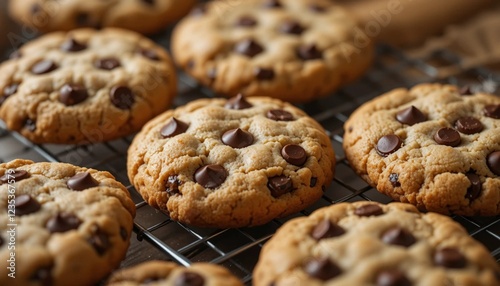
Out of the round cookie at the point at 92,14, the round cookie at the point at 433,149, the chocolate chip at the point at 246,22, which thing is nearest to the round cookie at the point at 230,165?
the round cookie at the point at 433,149

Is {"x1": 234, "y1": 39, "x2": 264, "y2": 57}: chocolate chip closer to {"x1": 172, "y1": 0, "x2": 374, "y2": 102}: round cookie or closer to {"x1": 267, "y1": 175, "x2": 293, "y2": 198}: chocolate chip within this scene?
{"x1": 172, "y1": 0, "x2": 374, "y2": 102}: round cookie

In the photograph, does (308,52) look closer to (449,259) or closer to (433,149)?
(433,149)

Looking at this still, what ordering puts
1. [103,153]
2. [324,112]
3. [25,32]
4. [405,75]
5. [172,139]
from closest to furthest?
[172,139] → [103,153] → [324,112] → [405,75] → [25,32]

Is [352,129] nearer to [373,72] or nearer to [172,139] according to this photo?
[172,139]

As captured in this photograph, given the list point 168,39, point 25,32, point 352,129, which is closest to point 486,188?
point 352,129

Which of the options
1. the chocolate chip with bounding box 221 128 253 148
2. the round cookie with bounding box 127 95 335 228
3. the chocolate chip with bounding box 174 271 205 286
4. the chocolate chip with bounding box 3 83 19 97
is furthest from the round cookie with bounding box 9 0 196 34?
the chocolate chip with bounding box 174 271 205 286

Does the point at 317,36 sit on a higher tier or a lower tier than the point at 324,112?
higher

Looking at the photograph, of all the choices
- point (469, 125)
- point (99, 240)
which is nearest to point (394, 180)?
point (469, 125)
